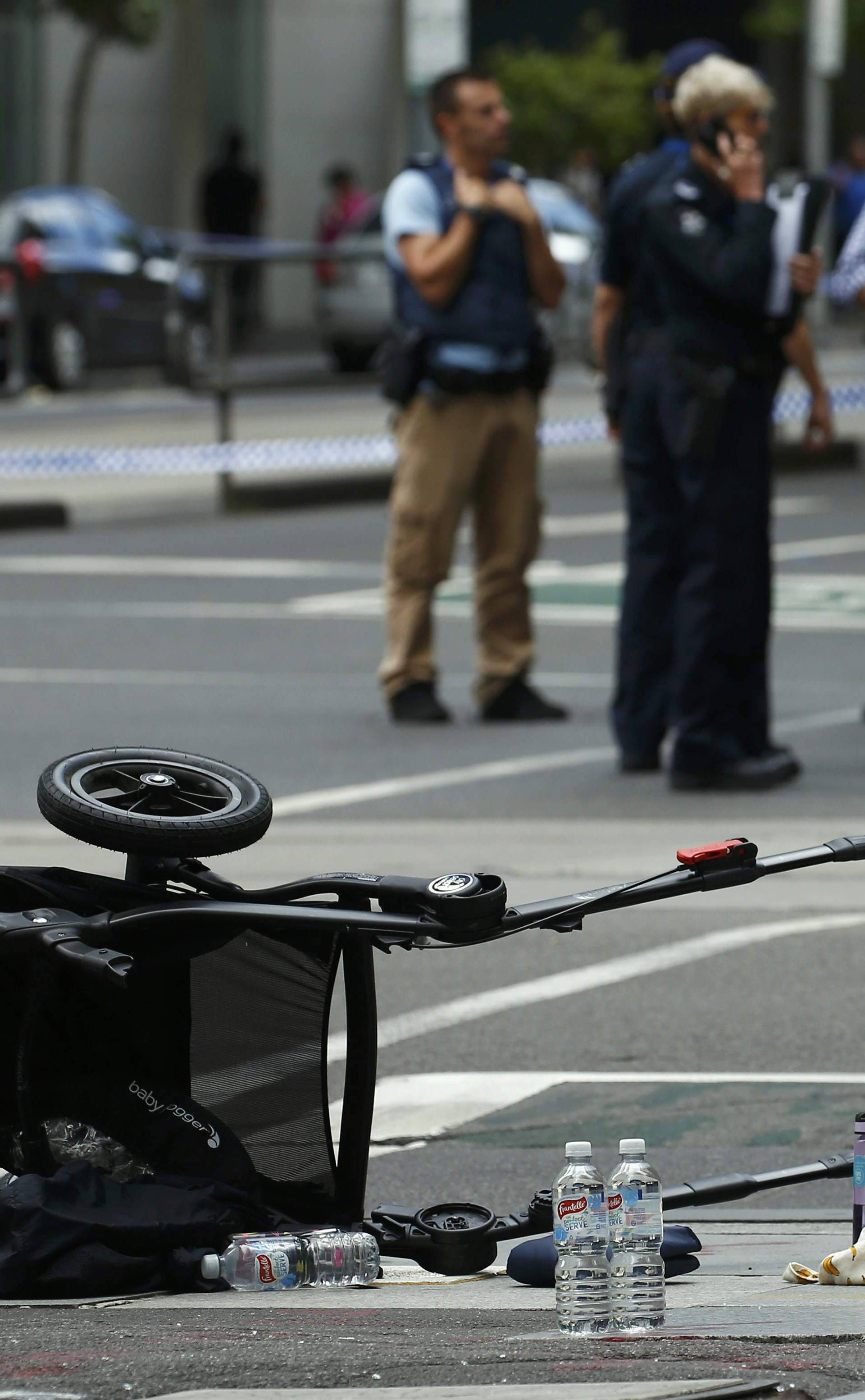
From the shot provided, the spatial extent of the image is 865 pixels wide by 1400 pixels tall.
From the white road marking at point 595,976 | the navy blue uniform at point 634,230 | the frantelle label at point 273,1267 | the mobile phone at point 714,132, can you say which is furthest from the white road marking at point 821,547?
the frantelle label at point 273,1267

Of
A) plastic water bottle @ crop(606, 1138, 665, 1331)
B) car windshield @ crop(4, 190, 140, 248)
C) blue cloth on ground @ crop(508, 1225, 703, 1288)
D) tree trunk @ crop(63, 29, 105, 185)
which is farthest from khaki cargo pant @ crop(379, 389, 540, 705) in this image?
tree trunk @ crop(63, 29, 105, 185)

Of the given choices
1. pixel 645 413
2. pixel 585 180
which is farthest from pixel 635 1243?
pixel 585 180

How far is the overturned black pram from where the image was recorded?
4352mm

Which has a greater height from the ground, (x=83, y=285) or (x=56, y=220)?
(x=56, y=220)

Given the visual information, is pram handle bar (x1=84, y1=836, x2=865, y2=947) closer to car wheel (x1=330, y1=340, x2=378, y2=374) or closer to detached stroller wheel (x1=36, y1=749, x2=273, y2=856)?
detached stroller wheel (x1=36, y1=749, x2=273, y2=856)

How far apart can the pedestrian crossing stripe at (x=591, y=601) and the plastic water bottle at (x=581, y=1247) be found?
928 cm

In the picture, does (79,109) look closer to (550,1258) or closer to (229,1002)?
(229,1002)

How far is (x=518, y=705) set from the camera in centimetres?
1088

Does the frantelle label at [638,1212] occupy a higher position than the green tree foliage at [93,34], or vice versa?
the green tree foliage at [93,34]

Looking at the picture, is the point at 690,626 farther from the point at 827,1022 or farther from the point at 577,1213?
the point at 577,1213

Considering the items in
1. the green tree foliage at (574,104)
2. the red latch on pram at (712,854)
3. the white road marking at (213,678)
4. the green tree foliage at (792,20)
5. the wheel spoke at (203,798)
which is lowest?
the white road marking at (213,678)

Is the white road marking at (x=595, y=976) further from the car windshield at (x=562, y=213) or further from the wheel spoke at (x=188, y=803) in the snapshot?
the car windshield at (x=562, y=213)

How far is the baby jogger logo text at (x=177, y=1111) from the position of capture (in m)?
4.44

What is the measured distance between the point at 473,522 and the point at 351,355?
49.4 feet
